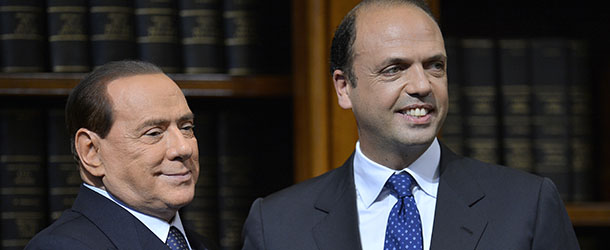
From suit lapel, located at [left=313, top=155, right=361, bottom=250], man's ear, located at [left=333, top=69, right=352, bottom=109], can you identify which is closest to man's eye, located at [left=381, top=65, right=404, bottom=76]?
man's ear, located at [left=333, top=69, right=352, bottom=109]

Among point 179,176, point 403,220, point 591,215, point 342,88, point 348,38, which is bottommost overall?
point 591,215

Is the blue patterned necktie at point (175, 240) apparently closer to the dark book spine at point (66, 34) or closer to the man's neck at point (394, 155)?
the man's neck at point (394, 155)

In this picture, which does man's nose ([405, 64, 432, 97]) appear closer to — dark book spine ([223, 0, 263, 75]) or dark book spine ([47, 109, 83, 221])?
dark book spine ([223, 0, 263, 75])

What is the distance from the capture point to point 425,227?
4.57ft

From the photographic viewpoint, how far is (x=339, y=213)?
1.45 metres

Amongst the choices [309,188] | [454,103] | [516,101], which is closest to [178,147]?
[309,188]

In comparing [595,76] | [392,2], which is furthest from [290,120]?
[595,76]

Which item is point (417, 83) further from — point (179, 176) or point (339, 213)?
point (179, 176)

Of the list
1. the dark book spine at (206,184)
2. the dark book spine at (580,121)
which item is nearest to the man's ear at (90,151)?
the dark book spine at (206,184)

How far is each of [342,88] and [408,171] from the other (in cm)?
21

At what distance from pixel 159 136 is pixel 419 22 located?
50cm

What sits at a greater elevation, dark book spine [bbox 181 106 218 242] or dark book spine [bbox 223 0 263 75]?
dark book spine [bbox 223 0 263 75]

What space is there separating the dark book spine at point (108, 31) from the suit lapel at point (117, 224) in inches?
16.9

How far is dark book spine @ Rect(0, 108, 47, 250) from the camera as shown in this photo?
164 cm
